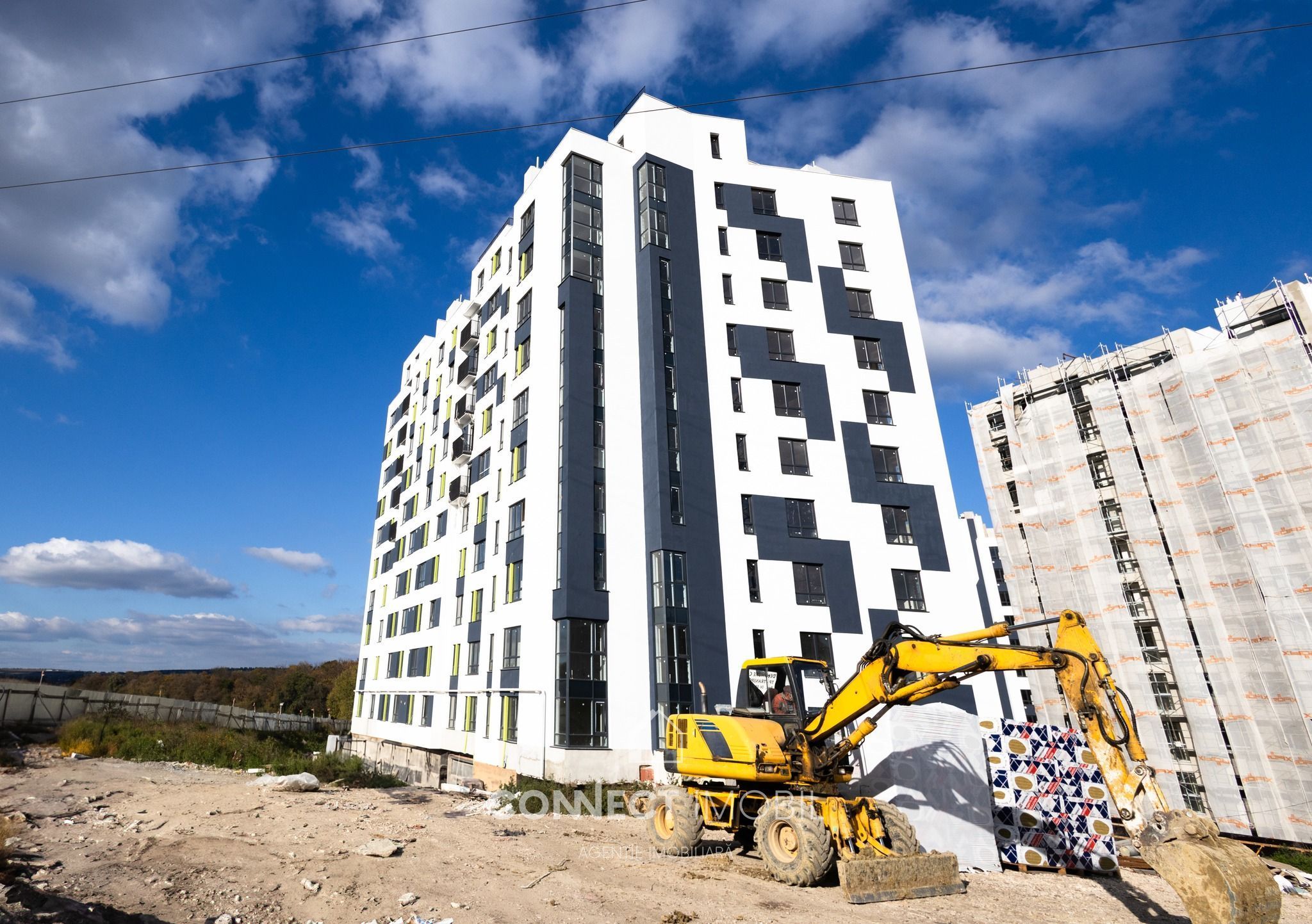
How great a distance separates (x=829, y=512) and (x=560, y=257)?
1876cm

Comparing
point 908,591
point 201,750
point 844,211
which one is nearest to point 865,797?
point 908,591

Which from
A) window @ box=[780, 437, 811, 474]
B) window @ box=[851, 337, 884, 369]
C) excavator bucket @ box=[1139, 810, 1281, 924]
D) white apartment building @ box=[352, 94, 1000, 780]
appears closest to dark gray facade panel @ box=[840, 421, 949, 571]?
white apartment building @ box=[352, 94, 1000, 780]

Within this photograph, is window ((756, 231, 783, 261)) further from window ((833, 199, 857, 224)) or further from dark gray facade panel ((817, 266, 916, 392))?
window ((833, 199, 857, 224))

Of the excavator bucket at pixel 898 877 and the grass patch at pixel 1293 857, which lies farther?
the grass patch at pixel 1293 857

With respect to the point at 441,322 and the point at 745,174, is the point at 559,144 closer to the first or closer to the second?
the point at 745,174

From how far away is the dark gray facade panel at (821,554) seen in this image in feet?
105

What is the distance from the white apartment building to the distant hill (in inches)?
2602

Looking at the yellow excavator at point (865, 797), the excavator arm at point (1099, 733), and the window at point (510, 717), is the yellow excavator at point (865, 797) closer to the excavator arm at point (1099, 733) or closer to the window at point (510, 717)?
the excavator arm at point (1099, 733)

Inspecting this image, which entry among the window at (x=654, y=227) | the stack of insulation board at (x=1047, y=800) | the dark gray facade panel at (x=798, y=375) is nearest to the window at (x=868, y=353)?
the dark gray facade panel at (x=798, y=375)

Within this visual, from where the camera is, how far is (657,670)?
29109mm

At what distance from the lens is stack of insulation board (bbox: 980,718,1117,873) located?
14703 millimetres

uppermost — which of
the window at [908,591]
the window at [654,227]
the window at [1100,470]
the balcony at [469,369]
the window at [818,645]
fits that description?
the window at [654,227]

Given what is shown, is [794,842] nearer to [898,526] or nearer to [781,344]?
[898,526]

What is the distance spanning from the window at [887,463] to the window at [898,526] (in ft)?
5.42
